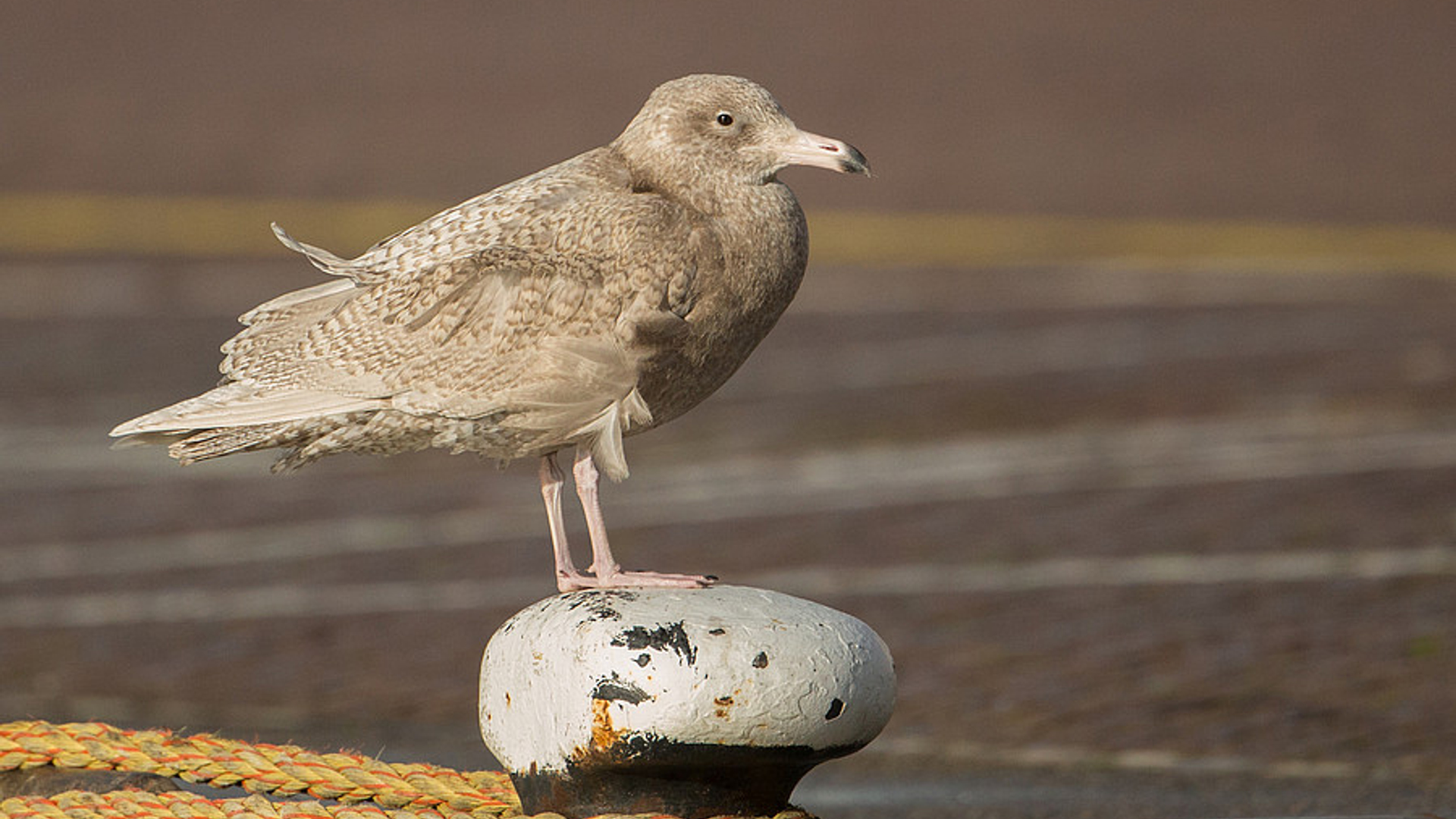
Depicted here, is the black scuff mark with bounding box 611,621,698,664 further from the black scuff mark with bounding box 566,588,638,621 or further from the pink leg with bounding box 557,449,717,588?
the pink leg with bounding box 557,449,717,588

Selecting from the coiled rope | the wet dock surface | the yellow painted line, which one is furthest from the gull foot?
the yellow painted line

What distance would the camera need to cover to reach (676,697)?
453 cm

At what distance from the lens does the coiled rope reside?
4914mm

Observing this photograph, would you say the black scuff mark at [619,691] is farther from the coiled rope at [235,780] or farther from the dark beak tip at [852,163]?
the dark beak tip at [852,163]

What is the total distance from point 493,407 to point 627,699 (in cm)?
65

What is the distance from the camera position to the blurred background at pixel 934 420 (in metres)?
7.09

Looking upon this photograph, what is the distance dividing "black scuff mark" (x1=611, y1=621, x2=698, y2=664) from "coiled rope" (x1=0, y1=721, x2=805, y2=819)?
487 mm

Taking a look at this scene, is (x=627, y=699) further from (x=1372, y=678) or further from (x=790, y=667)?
(x=1372, y=678)

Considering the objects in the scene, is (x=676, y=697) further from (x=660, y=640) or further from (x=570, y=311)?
(x=570, y=311)

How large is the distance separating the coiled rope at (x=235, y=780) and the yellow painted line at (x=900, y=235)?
36.2 feet

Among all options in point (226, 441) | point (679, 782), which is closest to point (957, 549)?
point (679, 782)

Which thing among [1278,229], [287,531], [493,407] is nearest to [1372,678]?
[493,407]

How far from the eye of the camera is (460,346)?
4656 millimetres

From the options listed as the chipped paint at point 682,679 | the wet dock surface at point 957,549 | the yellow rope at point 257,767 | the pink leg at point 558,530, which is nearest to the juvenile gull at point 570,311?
the pink leg at point 558,530
